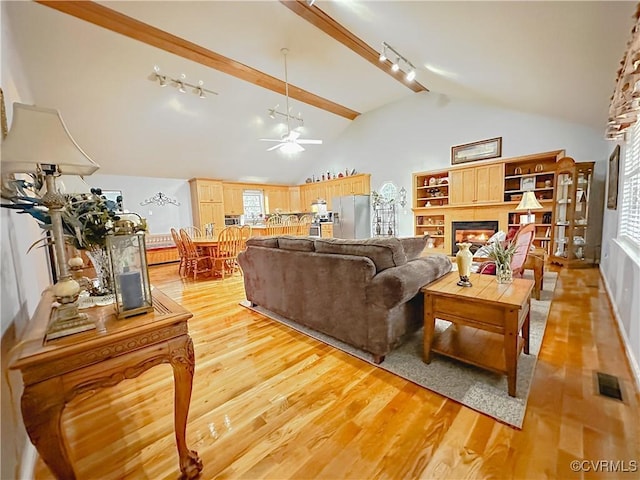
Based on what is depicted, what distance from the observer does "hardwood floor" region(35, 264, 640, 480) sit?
117 cm

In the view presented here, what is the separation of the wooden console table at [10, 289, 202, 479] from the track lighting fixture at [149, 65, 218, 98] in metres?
4.81

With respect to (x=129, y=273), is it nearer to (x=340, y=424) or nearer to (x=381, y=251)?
(x=340, y=424)

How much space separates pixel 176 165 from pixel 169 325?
7414mm

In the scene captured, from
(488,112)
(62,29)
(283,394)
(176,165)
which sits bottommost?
(283,394)

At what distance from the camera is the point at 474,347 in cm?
188

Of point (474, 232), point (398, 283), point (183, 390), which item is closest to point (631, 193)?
point (398, 283)

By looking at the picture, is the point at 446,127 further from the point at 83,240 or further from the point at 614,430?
the point at 83,240

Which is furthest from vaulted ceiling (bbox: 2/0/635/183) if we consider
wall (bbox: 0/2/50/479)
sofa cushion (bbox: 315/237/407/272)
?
wall (bbox: 0/2/50/479)

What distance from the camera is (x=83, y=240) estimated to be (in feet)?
3.98

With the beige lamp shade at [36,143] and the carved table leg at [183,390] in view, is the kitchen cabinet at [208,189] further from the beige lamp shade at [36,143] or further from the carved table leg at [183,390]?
the carved table leg at [183,390]

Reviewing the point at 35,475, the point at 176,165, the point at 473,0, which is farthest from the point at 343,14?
the point at 176,165

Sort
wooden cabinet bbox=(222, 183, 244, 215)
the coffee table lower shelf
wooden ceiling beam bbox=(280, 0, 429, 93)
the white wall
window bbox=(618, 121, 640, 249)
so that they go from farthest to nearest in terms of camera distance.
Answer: wooden cabinet bbox=(222, 183, 244, 215)
the white wall
wooden ceiling beam bbox=(280, 0, 429, 93)
window bbox=(618, 121, 640, 249)
the coffee table lower shelf

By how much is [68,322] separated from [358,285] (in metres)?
1.58

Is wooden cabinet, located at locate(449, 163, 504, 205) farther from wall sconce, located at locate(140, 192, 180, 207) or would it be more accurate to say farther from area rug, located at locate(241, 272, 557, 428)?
wall sconce, located at locate(140, 192, 180, 207)
